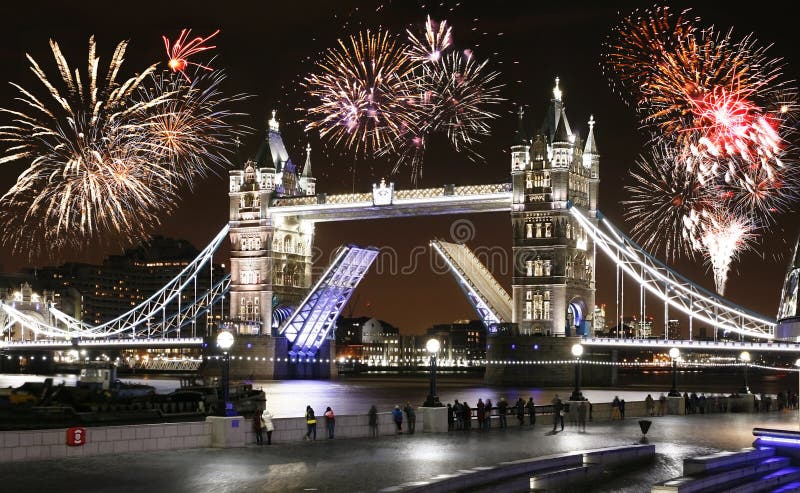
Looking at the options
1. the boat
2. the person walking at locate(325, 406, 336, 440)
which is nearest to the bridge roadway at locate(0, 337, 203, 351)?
the boat

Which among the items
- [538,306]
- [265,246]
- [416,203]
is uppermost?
[416,203]

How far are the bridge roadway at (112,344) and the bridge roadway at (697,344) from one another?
119 ft

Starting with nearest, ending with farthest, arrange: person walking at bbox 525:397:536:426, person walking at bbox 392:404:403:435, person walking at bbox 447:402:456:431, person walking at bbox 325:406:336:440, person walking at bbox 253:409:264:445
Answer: person walking at bbox 253:409:264:445 < person walking at bbox 325:406:336:440 < person walking at bbox 392:404:403:435 < person walking at bbox 447:402:456:431 < person walking at bbox 525:397:536:426

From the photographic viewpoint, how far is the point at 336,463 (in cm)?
2586

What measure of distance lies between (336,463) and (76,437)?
567cm

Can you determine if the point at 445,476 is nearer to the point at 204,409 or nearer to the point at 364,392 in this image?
the point at 204,409

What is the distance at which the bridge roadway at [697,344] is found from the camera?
72.1 metres

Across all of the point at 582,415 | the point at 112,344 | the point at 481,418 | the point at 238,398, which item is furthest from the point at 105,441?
the point at 112,344

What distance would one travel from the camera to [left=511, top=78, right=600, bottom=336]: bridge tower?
282 feet

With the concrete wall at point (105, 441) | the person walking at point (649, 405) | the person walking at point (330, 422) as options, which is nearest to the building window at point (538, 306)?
the person walking at point (649, 405)

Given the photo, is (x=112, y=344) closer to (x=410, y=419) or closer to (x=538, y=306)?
(x=538, y=306)

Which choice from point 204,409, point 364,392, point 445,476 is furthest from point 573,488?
point 364,392

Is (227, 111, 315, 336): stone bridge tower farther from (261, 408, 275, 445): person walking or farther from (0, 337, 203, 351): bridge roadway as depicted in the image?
(261, 408, 275, 445): person walking

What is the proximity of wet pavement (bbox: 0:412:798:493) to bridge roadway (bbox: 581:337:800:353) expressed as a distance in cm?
3887
